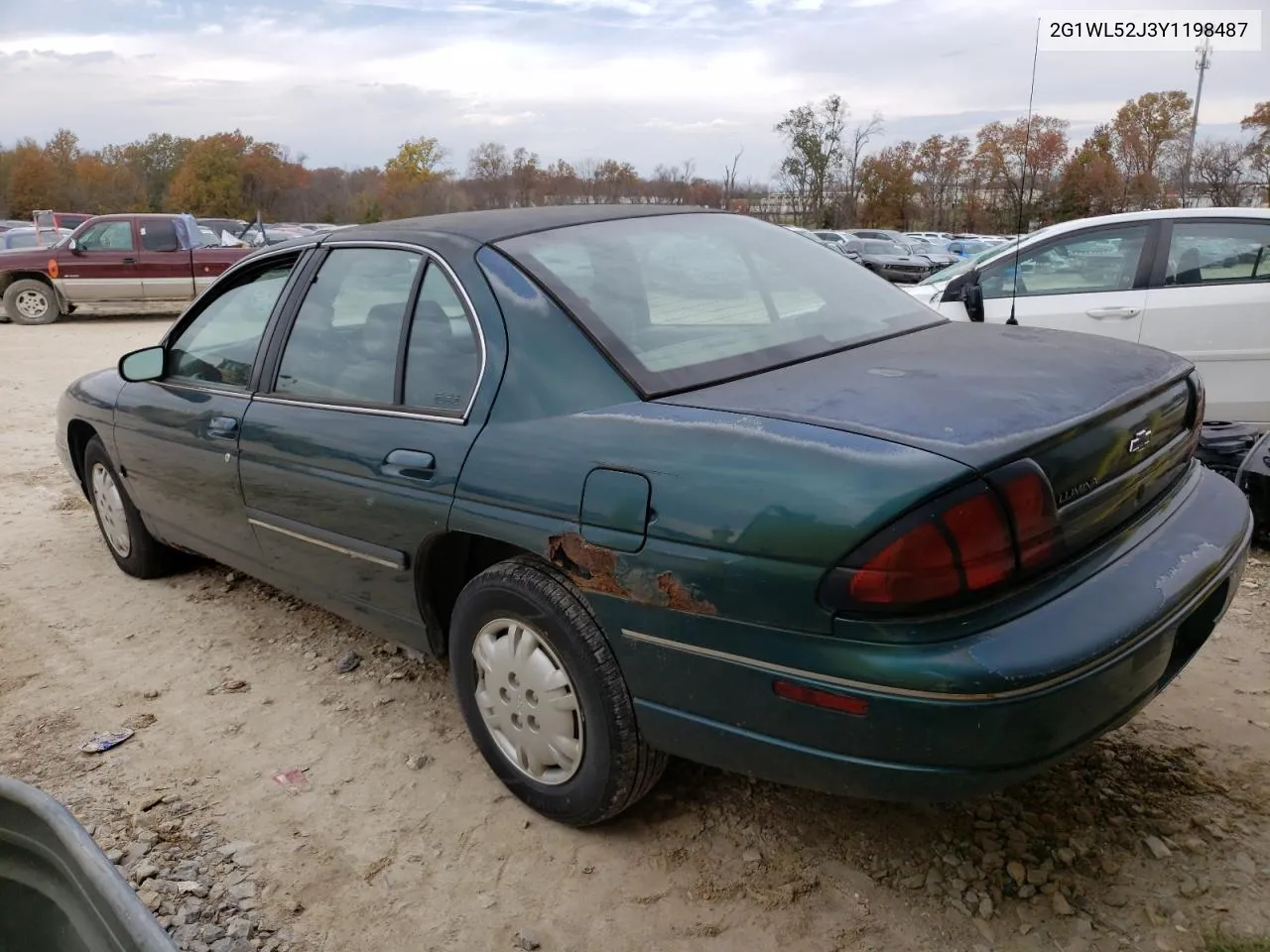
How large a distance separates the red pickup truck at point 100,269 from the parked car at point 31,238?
0.60 meters

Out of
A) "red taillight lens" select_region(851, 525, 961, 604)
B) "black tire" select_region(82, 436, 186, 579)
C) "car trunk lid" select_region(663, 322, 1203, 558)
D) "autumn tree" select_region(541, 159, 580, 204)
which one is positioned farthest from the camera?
"autumn tree" select_region(541, 159, 580, 204)

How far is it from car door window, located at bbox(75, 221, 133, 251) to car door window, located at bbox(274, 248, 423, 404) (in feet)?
46.4

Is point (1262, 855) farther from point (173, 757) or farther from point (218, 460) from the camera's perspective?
point (218, 460)

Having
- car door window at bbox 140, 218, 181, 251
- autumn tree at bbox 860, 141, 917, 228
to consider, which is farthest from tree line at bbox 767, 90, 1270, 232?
car door window at bbox 140, 218, 181, 251

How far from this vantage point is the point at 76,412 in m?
4.56

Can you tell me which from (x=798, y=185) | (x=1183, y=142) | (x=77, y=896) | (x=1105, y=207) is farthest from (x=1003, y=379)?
(x=798, y=185)

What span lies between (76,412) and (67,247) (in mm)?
12868

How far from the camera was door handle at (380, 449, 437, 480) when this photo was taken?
2.66m

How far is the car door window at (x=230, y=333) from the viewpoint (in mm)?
3547

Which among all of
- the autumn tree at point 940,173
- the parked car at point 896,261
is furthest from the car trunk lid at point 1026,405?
the autumn tree at point 940,173

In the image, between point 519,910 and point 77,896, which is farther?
point 519,910

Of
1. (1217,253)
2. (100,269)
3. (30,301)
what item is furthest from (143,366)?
(30,301)

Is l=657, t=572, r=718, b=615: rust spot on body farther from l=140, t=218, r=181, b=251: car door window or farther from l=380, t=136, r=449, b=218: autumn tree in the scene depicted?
l=380, t=136, r=449, b=218: autumn tree

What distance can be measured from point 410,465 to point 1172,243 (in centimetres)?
483
